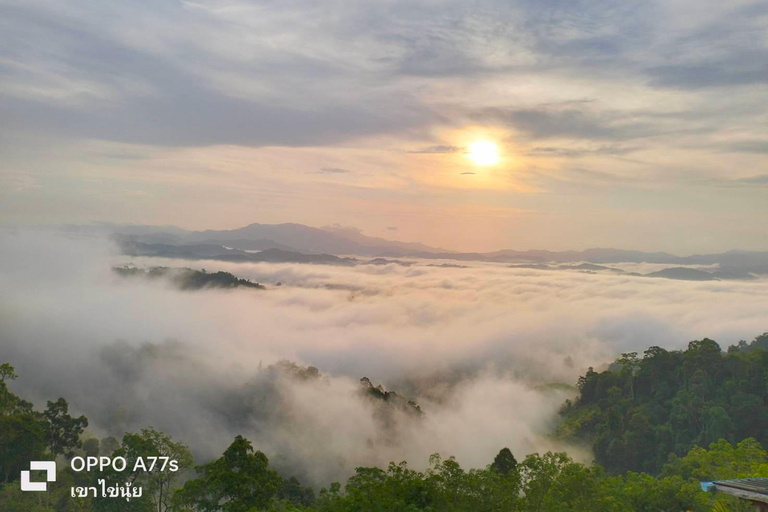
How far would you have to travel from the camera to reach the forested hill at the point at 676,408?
75.8 meters

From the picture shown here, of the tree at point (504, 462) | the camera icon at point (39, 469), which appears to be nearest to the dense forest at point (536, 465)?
the tree at point (504, 462)

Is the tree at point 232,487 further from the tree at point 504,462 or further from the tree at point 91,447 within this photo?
the tree at point 91,447

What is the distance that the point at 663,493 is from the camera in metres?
38.1

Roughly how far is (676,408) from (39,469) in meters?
77.1

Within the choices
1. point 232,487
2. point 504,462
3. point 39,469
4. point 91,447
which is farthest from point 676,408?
point 91,447

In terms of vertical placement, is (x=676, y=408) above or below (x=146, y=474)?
below

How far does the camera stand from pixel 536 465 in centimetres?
3431

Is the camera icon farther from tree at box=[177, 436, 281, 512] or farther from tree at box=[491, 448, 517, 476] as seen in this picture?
tree at box=[491, 448, 517, 476]

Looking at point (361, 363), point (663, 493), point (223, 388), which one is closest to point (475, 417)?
point (223, 388)

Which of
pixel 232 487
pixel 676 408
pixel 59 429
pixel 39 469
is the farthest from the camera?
pixel 676 408

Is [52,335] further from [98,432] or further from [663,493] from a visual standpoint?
[663,493]

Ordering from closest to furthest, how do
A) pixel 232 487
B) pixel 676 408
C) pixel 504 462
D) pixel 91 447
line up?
pixel 232 487
pixel 504 462
pixel 91 447
pixel 676 408

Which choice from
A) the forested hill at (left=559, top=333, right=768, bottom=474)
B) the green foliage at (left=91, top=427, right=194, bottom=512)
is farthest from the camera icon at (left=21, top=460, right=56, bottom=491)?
the forested hill at (left=559, top=333, right=768, bottom=474)

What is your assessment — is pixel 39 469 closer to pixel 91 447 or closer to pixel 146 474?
pixel 146 474
